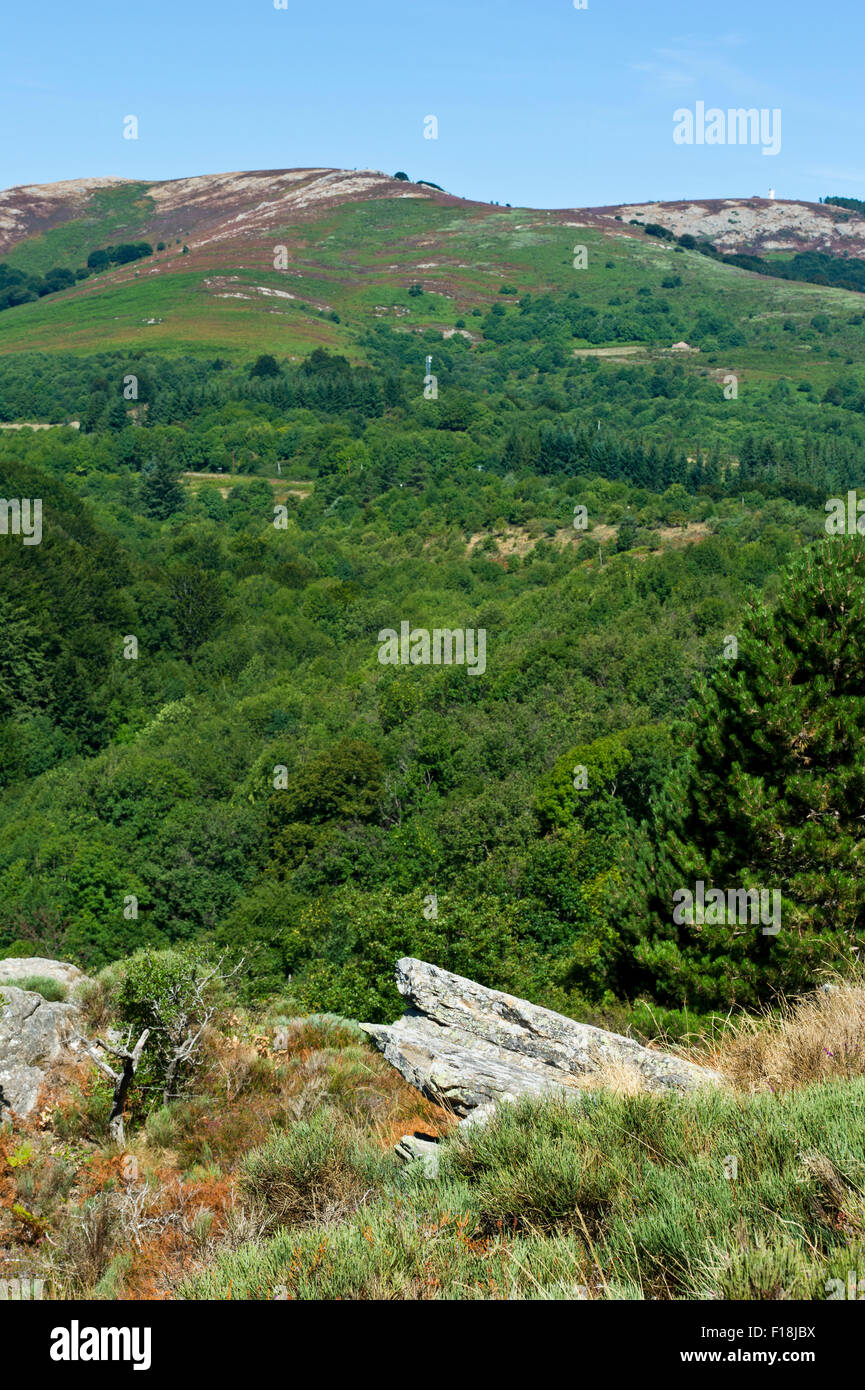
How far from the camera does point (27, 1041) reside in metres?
12.2

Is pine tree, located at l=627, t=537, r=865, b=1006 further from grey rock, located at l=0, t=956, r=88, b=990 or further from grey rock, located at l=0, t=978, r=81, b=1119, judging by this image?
grey rock, located at l=0, t=956, r=88, b=990

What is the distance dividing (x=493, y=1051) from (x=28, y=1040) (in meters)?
6.64

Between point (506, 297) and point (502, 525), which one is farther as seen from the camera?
point (506, 297)

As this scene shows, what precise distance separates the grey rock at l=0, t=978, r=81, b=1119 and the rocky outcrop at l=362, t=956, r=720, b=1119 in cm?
447

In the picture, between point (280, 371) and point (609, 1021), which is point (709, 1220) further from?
point (280, 371)

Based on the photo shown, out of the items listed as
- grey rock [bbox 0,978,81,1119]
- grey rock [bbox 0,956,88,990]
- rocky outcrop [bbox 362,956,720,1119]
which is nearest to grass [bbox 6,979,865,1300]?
rocky outcrop [bbox 362,956,720,1119]

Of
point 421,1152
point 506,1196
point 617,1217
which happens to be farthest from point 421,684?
point 617,1217

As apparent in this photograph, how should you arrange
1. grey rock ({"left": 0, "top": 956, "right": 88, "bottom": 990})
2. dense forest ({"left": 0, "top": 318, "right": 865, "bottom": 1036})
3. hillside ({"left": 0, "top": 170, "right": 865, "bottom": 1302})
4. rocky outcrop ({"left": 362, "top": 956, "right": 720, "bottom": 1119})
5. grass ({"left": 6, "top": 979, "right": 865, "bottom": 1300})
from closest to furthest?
grass ({"left": 6, "top": 979, "right": 865, "bottom": 1300}) → hillside ({"left": 0, "top": 170, "right": 865, "bottom": 1302}) → rocky outcrop ({"left": 362, "top": 956, "right": 720, "bottom": 1119}) → dense forest ({"left": 0, "top": 318, "right": 865, "bottom": 1036}) → grey rock ({"left": 0, "top": 956, "right": 88, "bottom": 990})

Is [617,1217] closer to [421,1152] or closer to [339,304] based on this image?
[421,1152]

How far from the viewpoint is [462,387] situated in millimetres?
148125

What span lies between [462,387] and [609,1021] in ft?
475

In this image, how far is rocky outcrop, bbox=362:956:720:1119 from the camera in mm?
7332
